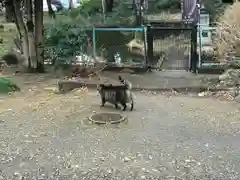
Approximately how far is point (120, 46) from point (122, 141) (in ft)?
21.4

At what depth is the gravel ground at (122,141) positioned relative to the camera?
252 inches

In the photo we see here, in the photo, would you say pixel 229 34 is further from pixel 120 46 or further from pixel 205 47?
pixel 120 46

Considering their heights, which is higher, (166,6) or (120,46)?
(166,6)

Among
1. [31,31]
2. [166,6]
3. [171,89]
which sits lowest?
[171,89]

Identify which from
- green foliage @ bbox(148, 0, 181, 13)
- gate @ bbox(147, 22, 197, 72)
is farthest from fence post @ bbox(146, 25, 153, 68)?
green foliage @ bbox(148, 0, 181, 13)

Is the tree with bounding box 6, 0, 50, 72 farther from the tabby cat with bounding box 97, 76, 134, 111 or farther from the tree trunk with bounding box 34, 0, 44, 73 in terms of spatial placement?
the tabby cat with bounding box 97, 76, 134, 111

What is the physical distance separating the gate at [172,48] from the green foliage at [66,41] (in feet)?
6.59

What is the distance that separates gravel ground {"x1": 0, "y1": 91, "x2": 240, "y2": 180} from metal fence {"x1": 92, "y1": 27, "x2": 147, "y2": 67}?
10.5 ft

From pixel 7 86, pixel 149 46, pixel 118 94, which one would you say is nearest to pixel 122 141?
pixel 118 94

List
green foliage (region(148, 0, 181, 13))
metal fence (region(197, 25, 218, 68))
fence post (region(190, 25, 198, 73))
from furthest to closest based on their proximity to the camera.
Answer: green foliage (region(148, 0, 181, 13)), fence post (region(190, 25, 198, 73)), metal fence (region(197, 25, 218, 68))

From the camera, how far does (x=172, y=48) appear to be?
14430 mm

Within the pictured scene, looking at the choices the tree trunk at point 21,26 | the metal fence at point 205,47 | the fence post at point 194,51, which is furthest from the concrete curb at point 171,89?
the tree trunk at point 21,26

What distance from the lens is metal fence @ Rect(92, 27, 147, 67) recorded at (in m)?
13.7

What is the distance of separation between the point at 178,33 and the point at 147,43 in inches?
37.6
